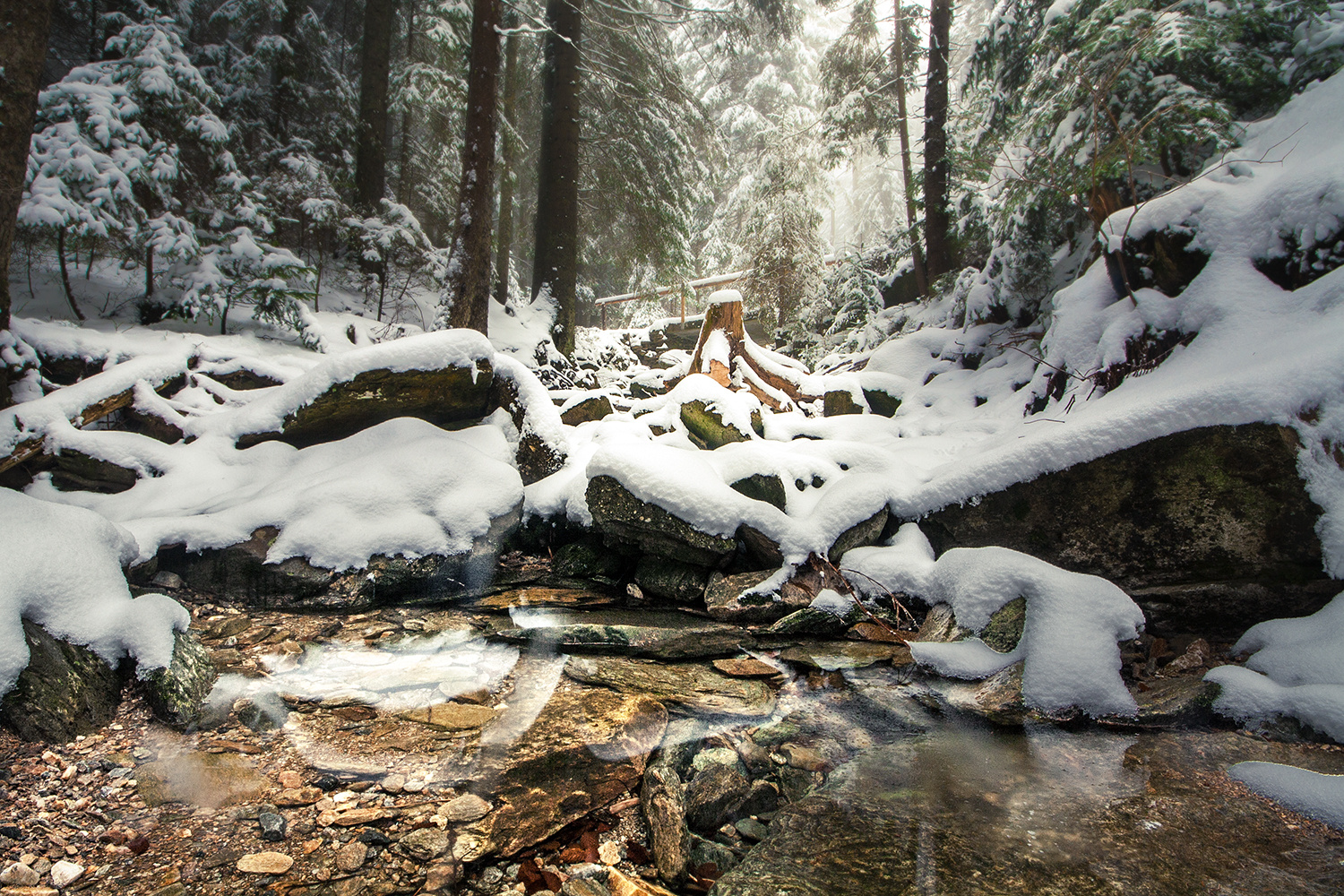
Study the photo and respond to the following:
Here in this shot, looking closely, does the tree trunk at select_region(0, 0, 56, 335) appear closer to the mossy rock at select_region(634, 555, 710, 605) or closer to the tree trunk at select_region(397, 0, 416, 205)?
the mossy rock at select_region(634, 555, 710, 605)

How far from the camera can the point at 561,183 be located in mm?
9688

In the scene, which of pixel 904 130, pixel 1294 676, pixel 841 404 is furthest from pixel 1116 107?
pixel 904 130

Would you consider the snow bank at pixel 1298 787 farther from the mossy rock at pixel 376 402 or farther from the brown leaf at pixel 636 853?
the mossy rock at pixel 376 402

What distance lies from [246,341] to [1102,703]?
29.1 ft

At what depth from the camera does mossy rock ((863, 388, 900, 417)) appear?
7.46 meters

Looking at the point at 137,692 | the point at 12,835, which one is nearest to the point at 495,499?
the point at 137,692

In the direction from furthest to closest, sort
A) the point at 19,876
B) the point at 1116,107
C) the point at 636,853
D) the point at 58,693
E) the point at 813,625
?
1. the point at 1116,107
2. the point at 813,625
3. the point at 58,693
4. the point at 636,853
5. the point at 19,876

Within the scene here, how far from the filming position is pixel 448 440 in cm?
502

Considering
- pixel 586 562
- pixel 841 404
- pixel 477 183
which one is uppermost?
pixel 477 183

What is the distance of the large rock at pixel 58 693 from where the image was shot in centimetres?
228

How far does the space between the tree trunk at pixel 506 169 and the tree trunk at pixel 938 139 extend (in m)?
7.76

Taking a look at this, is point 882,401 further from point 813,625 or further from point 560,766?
point 560,766

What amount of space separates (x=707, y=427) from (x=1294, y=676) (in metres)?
4.47

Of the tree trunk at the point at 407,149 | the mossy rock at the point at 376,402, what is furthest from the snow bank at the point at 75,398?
the tree trunk at the point at 407,149
